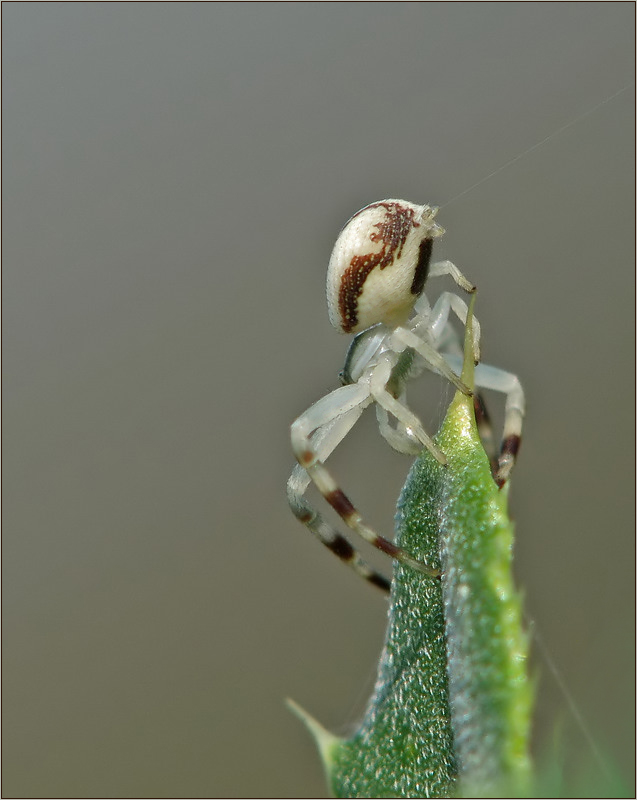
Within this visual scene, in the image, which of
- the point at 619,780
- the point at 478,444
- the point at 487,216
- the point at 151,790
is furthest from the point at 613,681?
the point at 487,216

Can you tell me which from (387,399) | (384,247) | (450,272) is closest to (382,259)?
(384,247)

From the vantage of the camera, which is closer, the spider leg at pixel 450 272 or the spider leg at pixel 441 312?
the spider leg at pixel 450 272

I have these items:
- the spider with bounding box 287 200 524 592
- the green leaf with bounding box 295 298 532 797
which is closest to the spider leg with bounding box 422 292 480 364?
the spider with bounding box 287 200 524 592

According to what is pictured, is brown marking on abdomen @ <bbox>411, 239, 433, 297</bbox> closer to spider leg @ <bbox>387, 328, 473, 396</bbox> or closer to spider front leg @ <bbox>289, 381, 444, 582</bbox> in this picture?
spider leg @ <bbox>387, 328, 473, 396</bbox>

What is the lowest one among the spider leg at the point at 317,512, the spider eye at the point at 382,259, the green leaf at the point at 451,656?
the green leaf at the point at 451,656

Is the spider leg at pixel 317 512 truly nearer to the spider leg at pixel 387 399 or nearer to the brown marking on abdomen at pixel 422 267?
the spider leg at pixel 387 399

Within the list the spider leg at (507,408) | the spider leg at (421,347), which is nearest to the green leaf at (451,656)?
the spider leg at (507,408)

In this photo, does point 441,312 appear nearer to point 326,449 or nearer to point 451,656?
point 326,449

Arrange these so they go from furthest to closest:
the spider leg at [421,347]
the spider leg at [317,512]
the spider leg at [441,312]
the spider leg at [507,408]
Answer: the spider leg at [317,512] → the spider leg at [441,312] → the spider leg at [421,347] → the spider leg at [507,408]
